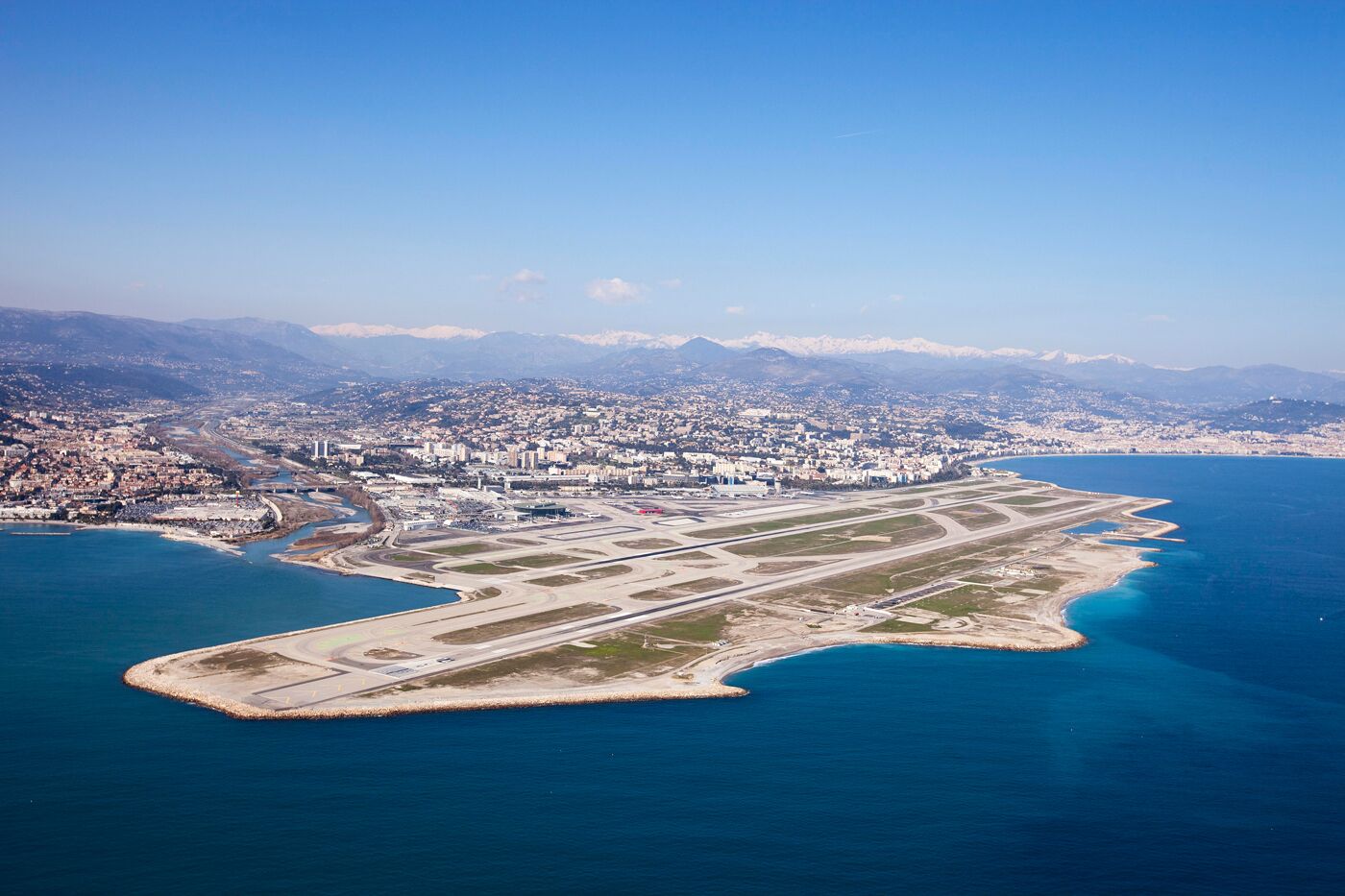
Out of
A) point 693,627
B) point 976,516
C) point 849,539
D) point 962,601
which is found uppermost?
point 976,516

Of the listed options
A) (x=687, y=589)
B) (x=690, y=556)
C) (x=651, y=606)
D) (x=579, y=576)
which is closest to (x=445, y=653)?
(x=651, y=606)

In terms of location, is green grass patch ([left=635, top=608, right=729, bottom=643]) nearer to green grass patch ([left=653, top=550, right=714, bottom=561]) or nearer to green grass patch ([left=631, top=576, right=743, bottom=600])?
green grass patch ([left=631, top=576, right=743, bottom=600])

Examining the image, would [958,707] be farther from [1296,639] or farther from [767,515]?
[767,515]

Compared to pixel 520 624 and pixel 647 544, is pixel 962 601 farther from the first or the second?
pixel 520 624

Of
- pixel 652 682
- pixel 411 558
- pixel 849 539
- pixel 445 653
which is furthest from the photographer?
pixel 849 539

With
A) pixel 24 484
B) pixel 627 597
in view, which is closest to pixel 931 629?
pixel 627 597

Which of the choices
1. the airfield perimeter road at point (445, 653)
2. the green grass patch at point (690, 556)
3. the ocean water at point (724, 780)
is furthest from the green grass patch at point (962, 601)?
the green grass patch at point (690, 556)
